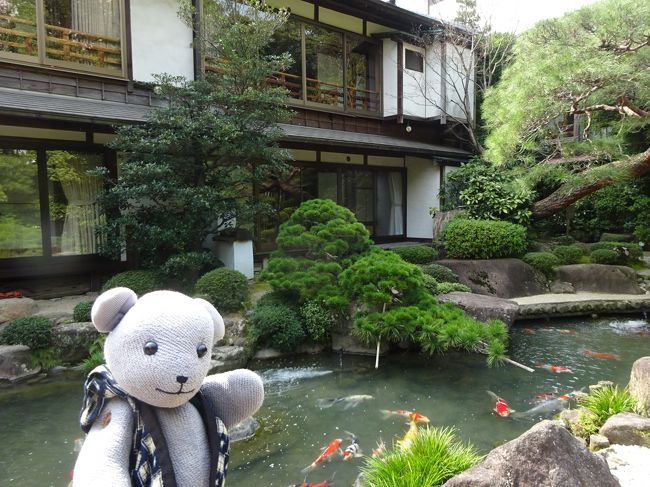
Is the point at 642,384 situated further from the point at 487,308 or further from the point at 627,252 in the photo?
the point at 627,252

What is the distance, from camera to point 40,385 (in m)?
6.13

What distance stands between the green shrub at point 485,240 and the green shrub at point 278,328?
552 centimetres

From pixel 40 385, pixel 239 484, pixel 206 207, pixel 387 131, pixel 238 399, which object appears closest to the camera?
pixel 238 399

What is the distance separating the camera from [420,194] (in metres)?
15.4

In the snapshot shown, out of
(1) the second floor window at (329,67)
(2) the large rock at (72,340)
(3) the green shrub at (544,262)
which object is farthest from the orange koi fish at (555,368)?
(1) the second floor window at (329,67)

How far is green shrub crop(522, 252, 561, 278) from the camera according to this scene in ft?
35.6

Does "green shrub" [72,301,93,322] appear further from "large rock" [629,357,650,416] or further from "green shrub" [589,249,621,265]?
"green shrub" [589,249,621,265]

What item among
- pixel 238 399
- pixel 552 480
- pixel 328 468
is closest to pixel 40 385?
pixel 328 468

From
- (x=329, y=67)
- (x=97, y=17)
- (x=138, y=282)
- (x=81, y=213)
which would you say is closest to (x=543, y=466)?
(x=138, y=282)

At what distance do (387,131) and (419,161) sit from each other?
1.57 metres

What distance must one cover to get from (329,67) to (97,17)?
6.53 meters

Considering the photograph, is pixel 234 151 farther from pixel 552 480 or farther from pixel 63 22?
pixel 552 480

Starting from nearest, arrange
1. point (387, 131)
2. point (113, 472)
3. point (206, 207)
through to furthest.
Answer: point (113, 472) < point (206, 207) < point (387, 131)

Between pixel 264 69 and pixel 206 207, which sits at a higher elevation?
pixel 264 69
